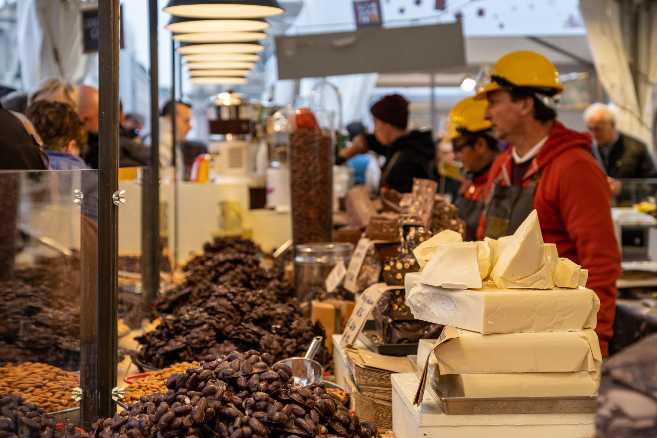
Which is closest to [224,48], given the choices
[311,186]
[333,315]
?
[311,186]

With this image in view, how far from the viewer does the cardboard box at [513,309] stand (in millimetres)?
1589

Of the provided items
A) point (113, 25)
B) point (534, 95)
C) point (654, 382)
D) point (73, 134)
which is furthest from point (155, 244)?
point (654, 382)

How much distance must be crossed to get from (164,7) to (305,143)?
1126mm

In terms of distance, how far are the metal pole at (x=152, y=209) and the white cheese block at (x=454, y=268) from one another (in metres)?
2.21

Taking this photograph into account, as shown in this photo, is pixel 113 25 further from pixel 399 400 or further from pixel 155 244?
pixel 155 244

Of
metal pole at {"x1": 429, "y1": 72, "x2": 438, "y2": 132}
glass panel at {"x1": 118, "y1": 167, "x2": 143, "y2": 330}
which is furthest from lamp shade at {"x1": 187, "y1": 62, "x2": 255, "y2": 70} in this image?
metal pole at {"x1": 429, "y1": 72, "x2": 438, "y2": 132}

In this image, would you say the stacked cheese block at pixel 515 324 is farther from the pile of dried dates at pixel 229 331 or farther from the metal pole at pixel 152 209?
the metal pole at pixel 152 209

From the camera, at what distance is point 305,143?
3910mm

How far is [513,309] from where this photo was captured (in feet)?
5.26

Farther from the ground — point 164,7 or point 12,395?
point 164,7

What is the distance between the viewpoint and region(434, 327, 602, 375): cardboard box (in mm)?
1601

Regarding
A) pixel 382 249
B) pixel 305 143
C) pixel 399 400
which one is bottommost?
pixel 399 400

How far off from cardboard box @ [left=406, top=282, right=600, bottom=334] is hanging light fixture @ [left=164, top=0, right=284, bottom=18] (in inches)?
55.6

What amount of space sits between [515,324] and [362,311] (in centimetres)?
62
